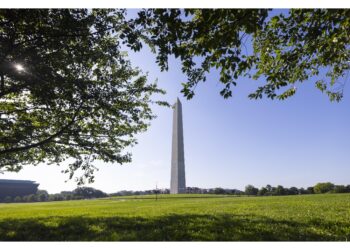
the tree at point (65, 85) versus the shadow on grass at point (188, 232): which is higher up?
the tree at point (65, 85)

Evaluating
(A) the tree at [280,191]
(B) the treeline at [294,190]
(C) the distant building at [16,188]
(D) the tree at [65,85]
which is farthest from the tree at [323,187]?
(C) the distant building at [16,188]

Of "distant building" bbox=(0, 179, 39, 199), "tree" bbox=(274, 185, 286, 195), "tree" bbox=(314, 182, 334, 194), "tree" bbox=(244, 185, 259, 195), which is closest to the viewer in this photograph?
"tree" bbox=(274, 185, 286, 195)

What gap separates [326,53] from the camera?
11.2m

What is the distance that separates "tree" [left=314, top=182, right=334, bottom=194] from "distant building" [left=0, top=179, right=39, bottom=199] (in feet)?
577

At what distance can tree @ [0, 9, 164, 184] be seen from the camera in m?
11.5

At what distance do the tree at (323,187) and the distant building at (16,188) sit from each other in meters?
176

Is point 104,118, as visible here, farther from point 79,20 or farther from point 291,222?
point 291,222

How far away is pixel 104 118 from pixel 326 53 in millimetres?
11038

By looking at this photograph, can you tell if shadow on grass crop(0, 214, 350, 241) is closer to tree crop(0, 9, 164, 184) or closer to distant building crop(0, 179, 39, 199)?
tree crop(0, 9, 164, 184)

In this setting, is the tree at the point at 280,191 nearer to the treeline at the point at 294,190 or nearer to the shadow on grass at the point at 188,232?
the treeline at the point at 294,190

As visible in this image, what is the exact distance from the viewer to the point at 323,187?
76812 millimetres

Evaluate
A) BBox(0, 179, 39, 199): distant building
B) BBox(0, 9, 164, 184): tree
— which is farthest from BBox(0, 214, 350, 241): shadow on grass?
BBox(0, 179, 39, 199): distant building

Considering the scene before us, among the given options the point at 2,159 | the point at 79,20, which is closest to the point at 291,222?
the point at 79,20

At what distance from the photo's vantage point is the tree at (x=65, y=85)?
11.5 m
